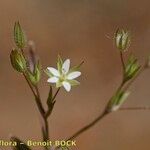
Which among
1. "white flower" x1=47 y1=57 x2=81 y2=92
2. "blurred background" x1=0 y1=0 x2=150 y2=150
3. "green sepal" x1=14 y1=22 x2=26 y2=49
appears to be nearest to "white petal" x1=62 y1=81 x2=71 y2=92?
"white flower" x1=47 y1=57 x2=81 y2=92

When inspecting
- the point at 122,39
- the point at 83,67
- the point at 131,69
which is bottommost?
the point at 131,69

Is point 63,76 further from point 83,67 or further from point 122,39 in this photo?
point 83,67

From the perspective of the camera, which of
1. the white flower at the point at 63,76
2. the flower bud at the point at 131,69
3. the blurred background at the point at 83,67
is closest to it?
the flower bud at the point at 131,69

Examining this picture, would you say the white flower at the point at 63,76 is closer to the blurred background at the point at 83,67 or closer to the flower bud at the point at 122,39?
the flower bud at the point at 122,39

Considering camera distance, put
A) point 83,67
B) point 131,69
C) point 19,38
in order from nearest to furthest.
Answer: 1. point 131,69
2. point 19,38
3. point 83,67

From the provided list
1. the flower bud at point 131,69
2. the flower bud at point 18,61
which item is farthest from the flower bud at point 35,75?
the flower bud at point 131,69

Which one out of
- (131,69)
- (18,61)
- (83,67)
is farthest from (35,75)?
(83,67)

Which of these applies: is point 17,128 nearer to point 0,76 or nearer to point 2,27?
point 0,76
